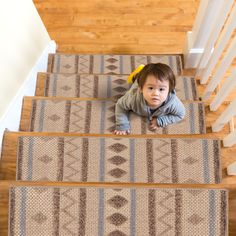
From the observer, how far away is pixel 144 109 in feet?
5.91

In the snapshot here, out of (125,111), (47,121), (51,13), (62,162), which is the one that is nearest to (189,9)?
(51,13)

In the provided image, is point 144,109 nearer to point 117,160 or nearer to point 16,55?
point 117,160

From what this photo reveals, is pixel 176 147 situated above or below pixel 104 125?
below

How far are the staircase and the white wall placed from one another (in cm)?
11

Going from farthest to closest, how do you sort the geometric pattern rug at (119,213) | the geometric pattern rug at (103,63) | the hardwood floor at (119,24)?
the hardwood floor at (119,24) < the geometric pattern rug at (103,63) < the geometric pattern rug at (119,213)

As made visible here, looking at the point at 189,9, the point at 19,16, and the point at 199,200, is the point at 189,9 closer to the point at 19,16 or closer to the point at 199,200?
the point at 19,16

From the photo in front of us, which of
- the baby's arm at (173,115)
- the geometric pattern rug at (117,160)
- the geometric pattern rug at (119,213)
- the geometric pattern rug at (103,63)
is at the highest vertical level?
the geometric pattern rug at (103,63)

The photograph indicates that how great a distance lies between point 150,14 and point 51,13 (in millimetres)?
887

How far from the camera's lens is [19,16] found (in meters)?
1.97

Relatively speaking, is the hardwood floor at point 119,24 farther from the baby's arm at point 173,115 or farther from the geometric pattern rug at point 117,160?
the geometric pattern rug at point 117,160

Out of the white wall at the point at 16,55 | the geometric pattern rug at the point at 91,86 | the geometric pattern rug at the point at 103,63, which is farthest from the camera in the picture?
the geometric pattern rug at the point at 103,63

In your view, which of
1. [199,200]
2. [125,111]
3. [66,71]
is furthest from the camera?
[66,71]

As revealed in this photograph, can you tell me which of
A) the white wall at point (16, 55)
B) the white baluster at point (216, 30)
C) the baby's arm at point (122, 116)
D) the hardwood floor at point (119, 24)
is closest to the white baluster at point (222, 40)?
the white baluster at point (216, 30)

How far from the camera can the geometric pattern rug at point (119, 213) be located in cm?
128
